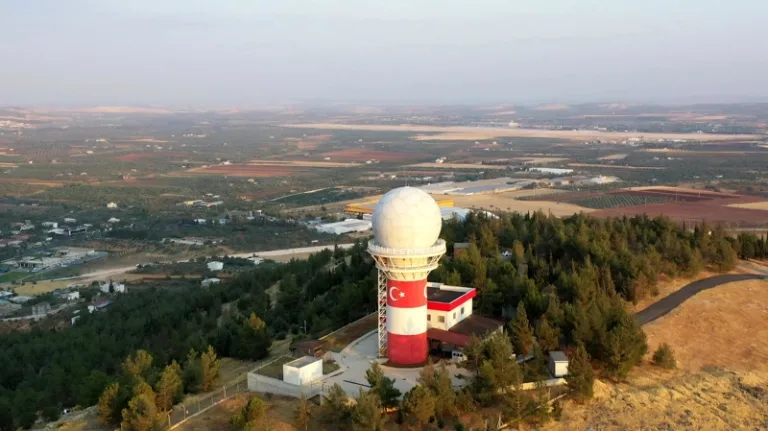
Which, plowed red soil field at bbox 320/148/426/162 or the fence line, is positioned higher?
the fence line

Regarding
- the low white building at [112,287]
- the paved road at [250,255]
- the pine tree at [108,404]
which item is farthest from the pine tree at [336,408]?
the paved road at [250,255]

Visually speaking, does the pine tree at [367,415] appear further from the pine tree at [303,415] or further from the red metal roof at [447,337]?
the red metal roof at [447,337]

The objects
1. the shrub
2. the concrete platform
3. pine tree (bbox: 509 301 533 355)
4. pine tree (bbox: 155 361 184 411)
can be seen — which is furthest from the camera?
pine tree (bbox: 509 301 533 355)

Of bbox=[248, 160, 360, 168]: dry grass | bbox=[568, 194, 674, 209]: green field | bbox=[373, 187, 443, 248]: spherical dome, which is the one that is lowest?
bbox=[248, 160, 360, 168]: dry grass

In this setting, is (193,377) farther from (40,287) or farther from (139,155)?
(139,155)

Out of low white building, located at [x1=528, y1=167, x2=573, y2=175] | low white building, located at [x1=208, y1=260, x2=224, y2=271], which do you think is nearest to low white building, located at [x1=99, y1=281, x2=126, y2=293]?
low white building, located at [x1=208, y1=260, x2=224, y2=271]

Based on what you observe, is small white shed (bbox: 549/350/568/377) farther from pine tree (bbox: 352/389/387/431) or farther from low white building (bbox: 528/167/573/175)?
low white building (bbox: 528/167/573/175)
